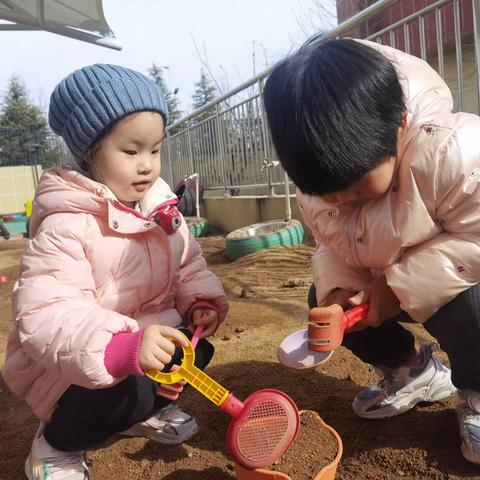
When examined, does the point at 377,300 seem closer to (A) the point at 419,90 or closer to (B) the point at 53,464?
(A) the point at 419,90

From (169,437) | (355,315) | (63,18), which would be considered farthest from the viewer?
(63,18)

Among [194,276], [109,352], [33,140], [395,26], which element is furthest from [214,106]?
[33,140]

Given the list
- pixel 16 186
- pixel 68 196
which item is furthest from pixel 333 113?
pixel 16 186

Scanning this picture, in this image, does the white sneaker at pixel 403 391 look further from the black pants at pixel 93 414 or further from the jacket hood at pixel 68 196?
Result: the jacket hood at pixel 68 196

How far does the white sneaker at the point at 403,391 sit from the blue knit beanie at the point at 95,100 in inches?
35.7

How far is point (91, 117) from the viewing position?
126cm

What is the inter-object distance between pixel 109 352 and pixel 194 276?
17.2 inches

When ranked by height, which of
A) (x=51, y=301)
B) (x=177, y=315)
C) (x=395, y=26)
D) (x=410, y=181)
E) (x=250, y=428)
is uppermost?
(x=395, y=26)

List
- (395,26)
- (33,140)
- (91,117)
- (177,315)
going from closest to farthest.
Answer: (91,117) → (177,315) → (395,26) → (33,140)

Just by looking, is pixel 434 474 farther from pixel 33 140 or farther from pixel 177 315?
pixel 33 140

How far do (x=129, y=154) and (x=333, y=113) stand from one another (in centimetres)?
58

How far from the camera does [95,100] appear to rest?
4.14 feet

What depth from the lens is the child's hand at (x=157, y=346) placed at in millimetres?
1066

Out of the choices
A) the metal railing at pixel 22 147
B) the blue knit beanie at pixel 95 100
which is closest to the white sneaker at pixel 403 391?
the blue knit beanie at pixel 95 100
